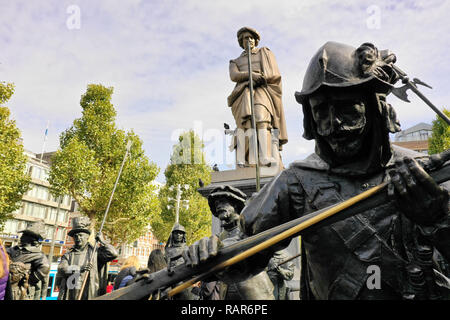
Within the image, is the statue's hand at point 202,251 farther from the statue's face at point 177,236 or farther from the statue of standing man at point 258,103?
the statue of standing man at point 258,103

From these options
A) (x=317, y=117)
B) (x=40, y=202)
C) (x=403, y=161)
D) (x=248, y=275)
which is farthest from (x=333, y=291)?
(x=40, y=202)

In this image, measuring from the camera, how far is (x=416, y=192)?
1553 mm

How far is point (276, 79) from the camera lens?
11.0m

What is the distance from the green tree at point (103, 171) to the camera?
22.8 metres

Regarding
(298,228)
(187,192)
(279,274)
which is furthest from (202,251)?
(187,192)

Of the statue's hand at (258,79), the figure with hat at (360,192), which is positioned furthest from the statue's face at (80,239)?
the figure with hat at (360,192)

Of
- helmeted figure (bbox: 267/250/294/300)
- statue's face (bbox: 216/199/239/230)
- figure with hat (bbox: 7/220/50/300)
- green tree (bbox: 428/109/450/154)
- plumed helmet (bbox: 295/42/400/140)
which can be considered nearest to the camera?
plumed helmet (bbox: 295/42/400/140)

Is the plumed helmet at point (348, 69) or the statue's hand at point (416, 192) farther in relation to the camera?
the plumed helmet at point (348, 69)

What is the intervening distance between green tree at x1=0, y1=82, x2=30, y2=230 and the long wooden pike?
18839 mm

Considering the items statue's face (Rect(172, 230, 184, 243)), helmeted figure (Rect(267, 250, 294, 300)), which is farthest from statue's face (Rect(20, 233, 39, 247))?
helmeted figure (Rect(267, 250, 294, 300))

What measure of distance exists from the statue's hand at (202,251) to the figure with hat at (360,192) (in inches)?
0.6

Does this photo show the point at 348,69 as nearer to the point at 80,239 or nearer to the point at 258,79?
the point at 80,239

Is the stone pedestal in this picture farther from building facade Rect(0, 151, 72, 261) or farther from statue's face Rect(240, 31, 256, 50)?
building facade Rect(0, 151, 72, 261)

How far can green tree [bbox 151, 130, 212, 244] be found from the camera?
Answer: 31.5 metres
